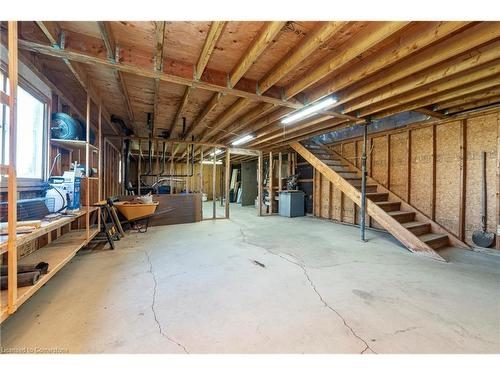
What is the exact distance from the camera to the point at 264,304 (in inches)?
74.3

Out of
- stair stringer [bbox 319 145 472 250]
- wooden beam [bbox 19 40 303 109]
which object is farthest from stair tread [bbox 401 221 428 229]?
wooden beam [bbox 19 40 303 109]

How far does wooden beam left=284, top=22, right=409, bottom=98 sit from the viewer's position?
5.76 feet

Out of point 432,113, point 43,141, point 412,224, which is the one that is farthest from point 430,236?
point 43,141

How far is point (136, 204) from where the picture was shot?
450 cm

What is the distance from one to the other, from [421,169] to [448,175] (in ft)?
1.49

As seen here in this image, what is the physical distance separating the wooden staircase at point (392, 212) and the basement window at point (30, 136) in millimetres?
5040

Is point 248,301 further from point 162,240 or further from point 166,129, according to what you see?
point 166,129

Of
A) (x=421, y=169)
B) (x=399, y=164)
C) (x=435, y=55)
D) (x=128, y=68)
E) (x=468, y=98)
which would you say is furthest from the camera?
(x=399, y=164)

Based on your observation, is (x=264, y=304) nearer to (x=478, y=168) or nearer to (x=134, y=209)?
(x=134, y=209)

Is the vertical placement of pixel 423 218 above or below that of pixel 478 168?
below

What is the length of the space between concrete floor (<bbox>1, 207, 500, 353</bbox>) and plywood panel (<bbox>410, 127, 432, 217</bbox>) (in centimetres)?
125

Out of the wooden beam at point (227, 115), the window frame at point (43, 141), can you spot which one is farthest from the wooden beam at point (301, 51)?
the window frame at point (43, 141)

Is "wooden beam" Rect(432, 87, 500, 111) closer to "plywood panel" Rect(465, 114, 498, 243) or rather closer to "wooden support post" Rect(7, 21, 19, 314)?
"plywood panel" Rect(465, 114, 498, 243)
